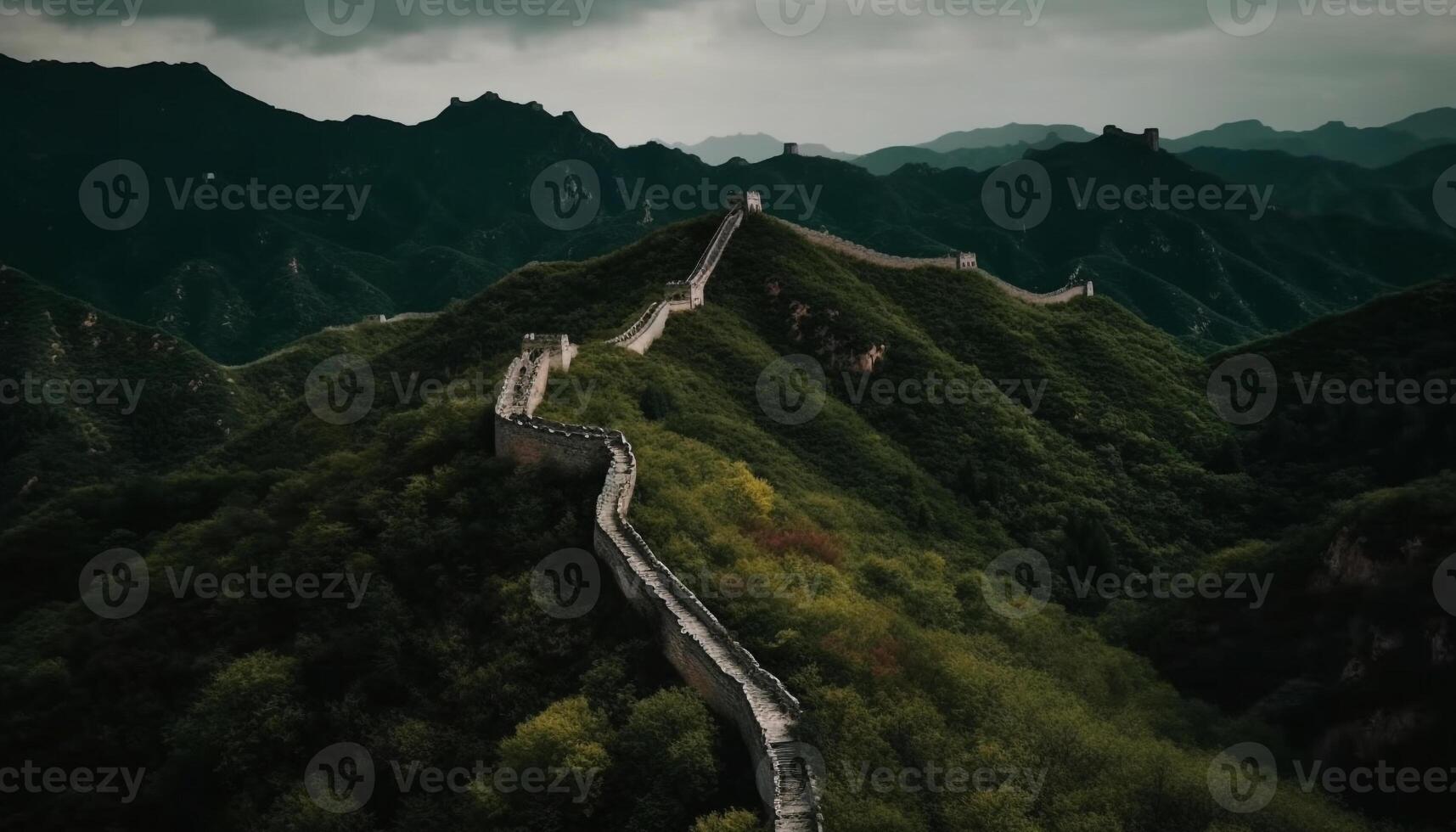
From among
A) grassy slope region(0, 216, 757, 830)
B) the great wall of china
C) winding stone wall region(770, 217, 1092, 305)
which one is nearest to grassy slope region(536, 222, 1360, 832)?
the great wall of china

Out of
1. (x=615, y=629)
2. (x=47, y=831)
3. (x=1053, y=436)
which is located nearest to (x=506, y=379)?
(x=615, y=629)

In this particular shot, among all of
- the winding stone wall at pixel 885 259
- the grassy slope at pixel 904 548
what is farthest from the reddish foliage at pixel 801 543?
the winding stone wall at pixel 885 259

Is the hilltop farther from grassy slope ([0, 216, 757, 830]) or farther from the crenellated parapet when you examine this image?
the crenellated parapet

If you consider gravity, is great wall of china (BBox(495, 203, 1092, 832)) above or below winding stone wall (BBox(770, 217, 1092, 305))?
below

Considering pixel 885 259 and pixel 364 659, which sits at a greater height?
pixel 885 259

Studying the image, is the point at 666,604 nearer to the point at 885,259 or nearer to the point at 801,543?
the point at 801,543

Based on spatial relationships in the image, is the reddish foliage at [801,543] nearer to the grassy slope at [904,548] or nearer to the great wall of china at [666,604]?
the grassy slope at [904,548]

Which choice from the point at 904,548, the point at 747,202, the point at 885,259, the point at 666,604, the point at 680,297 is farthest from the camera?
the point at 885,259

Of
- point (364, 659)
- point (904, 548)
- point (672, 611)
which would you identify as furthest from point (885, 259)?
point (672, 611)
